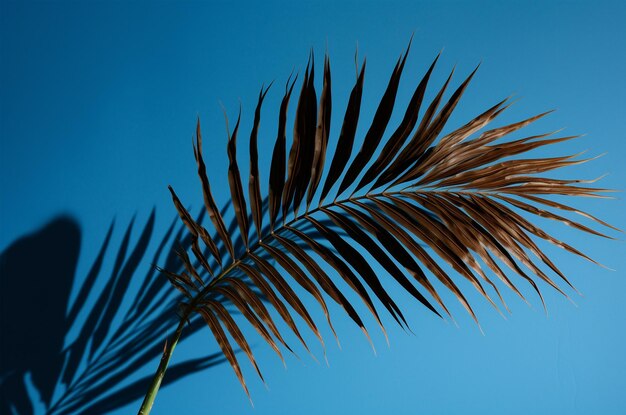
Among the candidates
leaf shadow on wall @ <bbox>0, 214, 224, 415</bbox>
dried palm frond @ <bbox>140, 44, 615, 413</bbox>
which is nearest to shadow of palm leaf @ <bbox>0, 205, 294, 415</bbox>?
leaf shadow on wall @ <bbox>0, 214, 224, 415</bbox>

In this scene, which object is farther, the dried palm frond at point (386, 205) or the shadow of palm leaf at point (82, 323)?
the shadow of palm leaf at point (82, 323)

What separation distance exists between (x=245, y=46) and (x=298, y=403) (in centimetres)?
94

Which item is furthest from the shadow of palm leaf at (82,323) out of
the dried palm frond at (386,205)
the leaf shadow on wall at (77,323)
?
the dried palm frond at (386,205)

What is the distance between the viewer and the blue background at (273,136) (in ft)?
4.64

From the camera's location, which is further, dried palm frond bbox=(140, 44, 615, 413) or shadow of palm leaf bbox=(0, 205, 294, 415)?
shadow of palm leaf bbox=(0, 205, 294, 415)

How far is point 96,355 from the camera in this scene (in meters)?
1.36

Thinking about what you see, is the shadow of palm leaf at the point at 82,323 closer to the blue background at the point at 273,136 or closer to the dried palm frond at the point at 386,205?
the blue background at the point at 273,136

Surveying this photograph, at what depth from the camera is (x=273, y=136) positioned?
58.5 inches

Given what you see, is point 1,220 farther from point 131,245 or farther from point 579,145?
point 579,145

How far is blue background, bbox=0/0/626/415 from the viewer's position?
141 cm

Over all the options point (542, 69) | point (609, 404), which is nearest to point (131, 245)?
point (542, 69)

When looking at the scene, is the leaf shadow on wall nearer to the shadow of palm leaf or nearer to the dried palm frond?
the shadow of palm leaf

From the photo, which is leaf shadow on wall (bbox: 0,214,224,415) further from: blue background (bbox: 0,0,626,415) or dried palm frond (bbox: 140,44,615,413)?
dried palm frond (bbox: 140,44,615,413)

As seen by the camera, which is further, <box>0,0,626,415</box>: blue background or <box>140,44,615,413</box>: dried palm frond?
<box>0,0,626,415</box>: blue background
